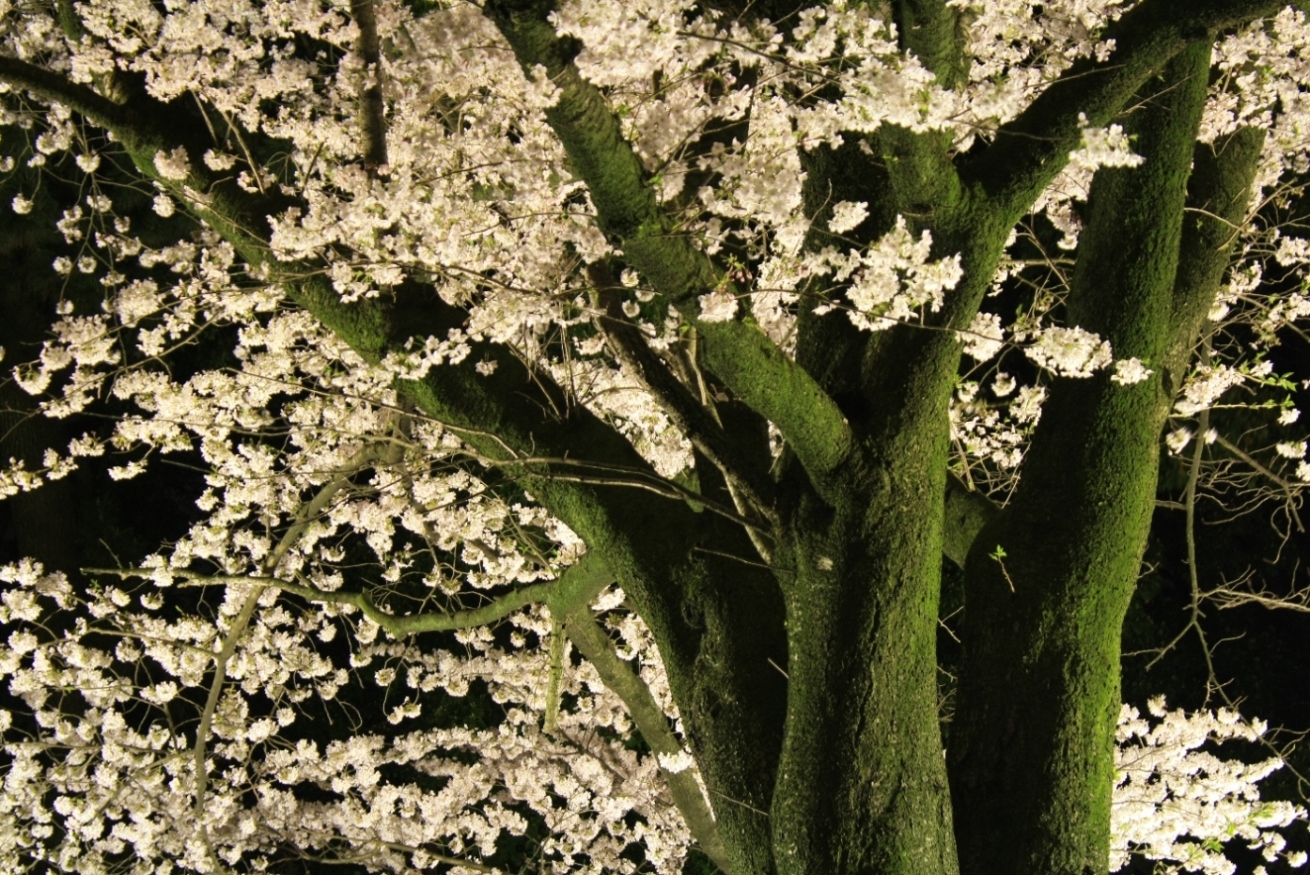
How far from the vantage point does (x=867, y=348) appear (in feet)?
9.28

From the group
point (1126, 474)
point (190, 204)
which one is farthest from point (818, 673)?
point (190, 204)

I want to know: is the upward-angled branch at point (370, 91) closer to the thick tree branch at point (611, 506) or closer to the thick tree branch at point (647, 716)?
the thick tree branch at point (611, 506)

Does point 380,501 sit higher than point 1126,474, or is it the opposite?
point 380,501

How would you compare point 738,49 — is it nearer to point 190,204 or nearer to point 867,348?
point 867,348

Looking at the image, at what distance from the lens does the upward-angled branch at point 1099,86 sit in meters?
2.57

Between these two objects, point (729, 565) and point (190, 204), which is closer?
point (729, 565)

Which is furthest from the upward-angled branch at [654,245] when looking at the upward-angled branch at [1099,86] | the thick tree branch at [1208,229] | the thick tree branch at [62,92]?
the thick tree branch at [62,92]

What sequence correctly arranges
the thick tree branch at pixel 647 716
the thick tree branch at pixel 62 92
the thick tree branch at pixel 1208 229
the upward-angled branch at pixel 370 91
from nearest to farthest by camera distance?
1. the thick tree branch at pixel 62 92
2. the upward-angled branch at pixel 370 91
3. the thick tree branch at pixel 1208 229
4. the thick tree branch at pixel 647 716

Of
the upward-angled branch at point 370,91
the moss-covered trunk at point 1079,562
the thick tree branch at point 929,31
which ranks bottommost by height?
the moss-covered trunk at point 1079,562

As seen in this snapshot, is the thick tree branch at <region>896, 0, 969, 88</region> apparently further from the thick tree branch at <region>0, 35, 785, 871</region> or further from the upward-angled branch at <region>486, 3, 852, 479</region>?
the thick tree branch at <region>0, 35, 785, 871</region>

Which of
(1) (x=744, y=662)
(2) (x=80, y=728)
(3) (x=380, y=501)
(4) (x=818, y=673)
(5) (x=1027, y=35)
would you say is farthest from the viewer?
(2) (x=80, y=728)

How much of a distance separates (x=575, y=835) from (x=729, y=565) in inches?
178

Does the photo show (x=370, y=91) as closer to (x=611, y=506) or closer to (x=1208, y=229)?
(x=611, y=506)

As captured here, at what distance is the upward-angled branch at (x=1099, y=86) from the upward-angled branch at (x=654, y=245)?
0.73 metres
